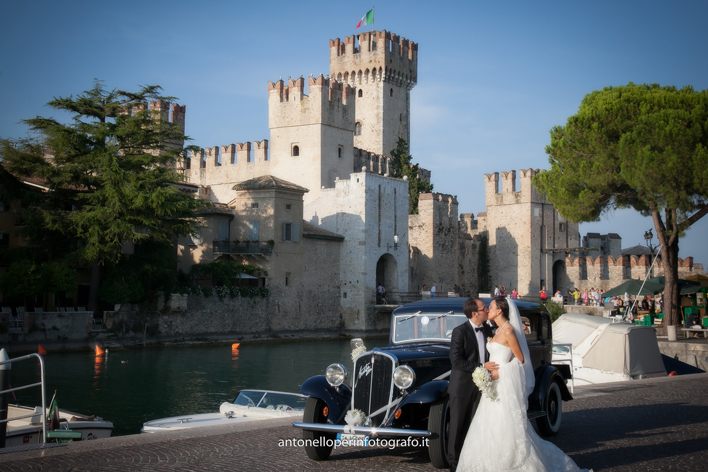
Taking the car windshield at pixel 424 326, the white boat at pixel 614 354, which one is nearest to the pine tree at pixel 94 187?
the white boat at pixel 614 354

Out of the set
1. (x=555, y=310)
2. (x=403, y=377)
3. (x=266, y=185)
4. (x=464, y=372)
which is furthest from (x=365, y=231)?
(x=464, y=372)

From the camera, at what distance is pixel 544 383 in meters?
7.34

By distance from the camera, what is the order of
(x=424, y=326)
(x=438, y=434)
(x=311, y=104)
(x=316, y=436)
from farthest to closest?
(x=311, y=104)
(x=424, y=326)
(x=316, y=436)
(x=438, y=434)

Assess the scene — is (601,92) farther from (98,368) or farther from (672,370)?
(98,368)

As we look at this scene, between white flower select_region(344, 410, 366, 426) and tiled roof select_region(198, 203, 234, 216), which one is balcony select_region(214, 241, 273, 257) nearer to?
tiled roof select_region(198, 203, 234, 216)

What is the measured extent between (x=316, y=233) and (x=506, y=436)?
1150 inches

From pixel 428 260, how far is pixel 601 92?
2000cm

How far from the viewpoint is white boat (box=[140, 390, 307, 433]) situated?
35.7ft

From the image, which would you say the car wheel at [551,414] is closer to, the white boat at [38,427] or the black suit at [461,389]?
the black suit at [461,389]

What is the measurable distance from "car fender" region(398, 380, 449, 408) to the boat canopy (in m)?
9.51

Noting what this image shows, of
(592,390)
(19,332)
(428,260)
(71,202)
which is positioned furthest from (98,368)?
(428,260)

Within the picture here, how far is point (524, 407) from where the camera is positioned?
569cm

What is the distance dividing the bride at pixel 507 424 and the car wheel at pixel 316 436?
133cm

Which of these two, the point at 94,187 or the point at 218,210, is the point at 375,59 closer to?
the point at 218,210
